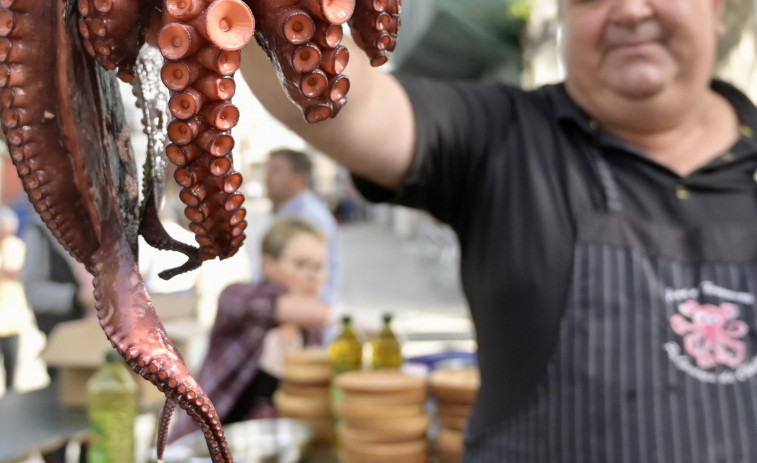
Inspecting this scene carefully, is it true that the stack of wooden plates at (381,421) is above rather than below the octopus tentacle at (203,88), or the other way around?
below

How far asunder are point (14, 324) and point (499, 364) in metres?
2.68

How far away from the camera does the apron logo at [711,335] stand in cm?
106

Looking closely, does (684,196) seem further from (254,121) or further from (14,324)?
(14,324)

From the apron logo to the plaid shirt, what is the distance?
138cm

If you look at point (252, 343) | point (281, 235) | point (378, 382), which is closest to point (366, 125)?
point (378, 382)

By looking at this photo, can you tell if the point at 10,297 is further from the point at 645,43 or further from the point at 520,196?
the point at 645,43

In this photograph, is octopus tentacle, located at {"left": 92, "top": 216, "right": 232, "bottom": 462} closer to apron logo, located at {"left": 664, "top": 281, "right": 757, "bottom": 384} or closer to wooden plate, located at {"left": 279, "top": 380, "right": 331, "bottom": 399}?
apron logo, located at {"left": 664, "top": 281, "right": 757, "bottom": 384}

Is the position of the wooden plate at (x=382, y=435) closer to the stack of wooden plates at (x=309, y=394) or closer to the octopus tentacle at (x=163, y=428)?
the stack of wooden plates at (x=309, y=394)

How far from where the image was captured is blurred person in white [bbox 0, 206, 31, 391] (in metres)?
3.00

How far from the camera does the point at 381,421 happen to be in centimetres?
153

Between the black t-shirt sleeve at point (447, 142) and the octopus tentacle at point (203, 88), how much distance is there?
2.83ft

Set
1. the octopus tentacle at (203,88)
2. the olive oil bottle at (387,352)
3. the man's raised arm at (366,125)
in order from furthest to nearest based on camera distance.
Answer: the olive oil bottle at (387,352) < the man's raised arm at (366,125) < the octopus tentacle at (203,88)

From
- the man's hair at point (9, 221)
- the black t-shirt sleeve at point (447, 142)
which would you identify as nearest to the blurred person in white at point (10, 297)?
the man's hair at point (9, 221)

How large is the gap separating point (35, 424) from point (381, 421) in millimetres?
1097
